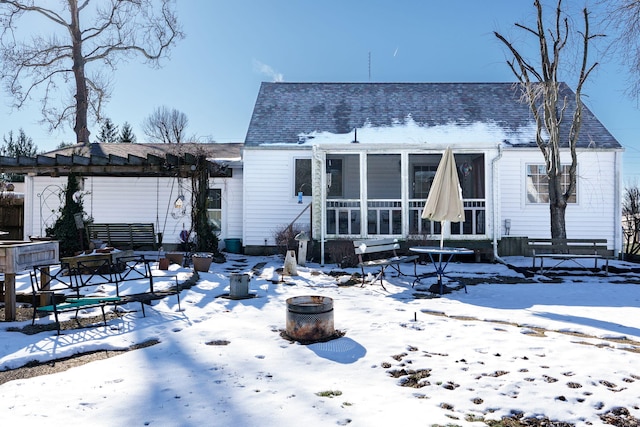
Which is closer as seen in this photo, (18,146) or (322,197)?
(322,197)

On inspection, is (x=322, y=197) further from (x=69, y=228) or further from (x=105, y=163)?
(x=69, y=228)

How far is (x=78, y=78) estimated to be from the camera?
68.3 feet

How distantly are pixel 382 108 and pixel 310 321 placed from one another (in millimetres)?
12101

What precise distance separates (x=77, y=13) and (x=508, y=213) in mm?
21356

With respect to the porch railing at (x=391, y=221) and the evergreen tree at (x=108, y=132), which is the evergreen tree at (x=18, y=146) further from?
the porch railing at (x=391, y=221)

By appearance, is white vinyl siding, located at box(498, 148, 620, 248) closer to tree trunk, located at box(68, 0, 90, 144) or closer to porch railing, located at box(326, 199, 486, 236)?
porch railing, located at box(326, 199, 486, 236)

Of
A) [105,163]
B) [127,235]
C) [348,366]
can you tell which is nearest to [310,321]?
[348,366]

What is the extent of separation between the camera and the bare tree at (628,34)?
798cm

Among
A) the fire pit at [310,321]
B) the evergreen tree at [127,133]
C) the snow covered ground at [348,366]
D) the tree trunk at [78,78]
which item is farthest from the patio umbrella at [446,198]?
the evergreen tree at [127,133]

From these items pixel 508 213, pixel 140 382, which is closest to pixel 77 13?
pixel 508 213

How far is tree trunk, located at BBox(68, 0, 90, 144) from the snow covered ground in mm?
16921

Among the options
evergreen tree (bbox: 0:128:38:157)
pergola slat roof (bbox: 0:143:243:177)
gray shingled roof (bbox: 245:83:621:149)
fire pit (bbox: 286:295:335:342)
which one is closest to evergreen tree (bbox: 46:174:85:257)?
pergola slat roof (bbox: 0:143:243:177)

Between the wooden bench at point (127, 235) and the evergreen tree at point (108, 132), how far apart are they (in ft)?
77.3

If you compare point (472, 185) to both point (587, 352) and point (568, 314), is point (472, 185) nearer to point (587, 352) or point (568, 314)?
point (568, 314)
